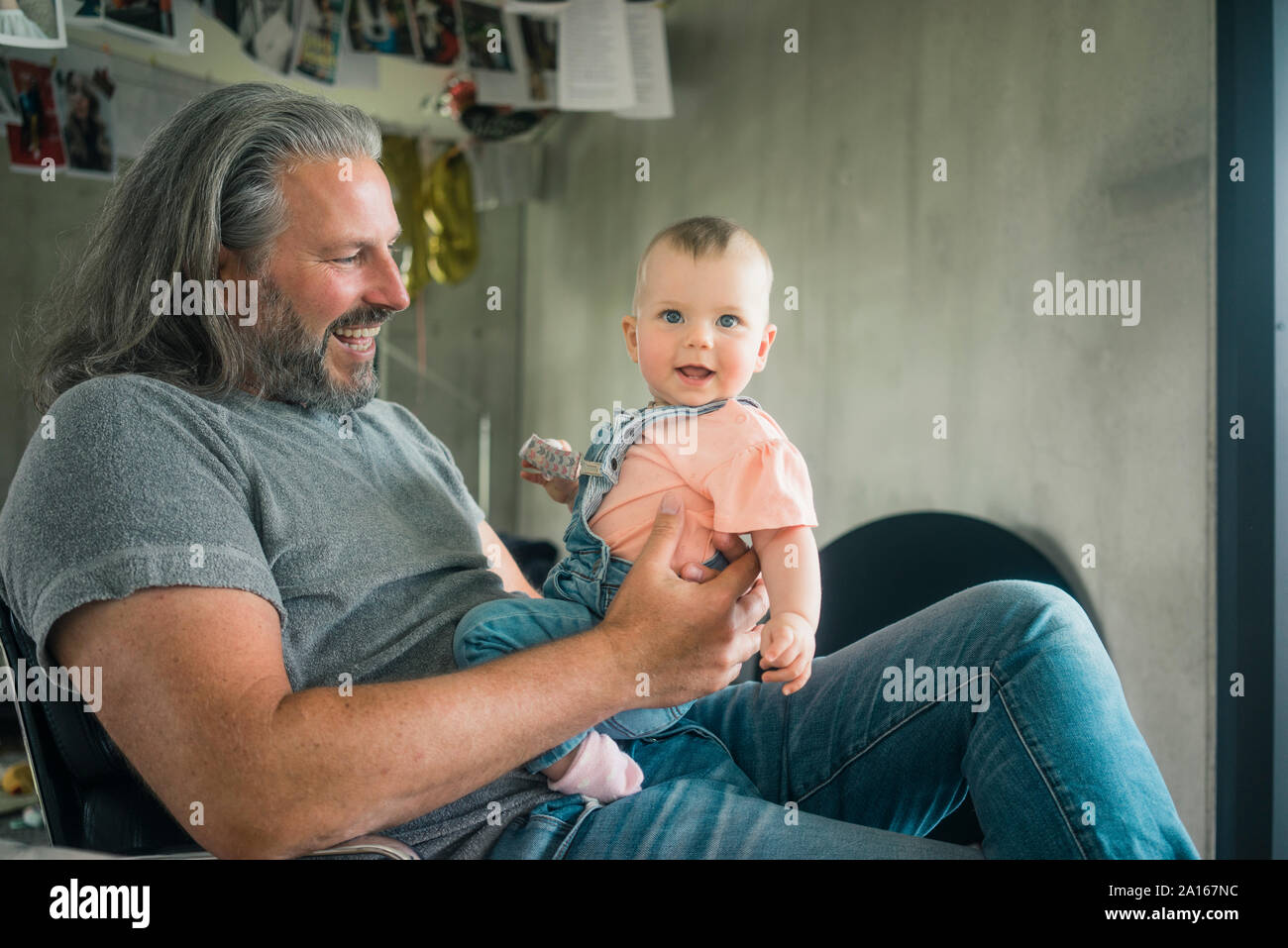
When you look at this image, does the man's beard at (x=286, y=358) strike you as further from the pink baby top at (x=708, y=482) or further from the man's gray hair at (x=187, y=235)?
the pink baby top at (x=708, y=482)

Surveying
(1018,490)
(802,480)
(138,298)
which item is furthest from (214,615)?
(1018,490)

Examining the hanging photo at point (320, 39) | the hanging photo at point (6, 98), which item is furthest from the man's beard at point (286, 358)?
the hanging photo at point (6, 98)

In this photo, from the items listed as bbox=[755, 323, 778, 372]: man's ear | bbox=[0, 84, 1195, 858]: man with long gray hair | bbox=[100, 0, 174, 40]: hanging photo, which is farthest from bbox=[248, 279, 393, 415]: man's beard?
bbox=[100, 0, 174, 40]: hanging photo

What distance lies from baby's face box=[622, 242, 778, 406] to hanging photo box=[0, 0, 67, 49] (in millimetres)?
1937

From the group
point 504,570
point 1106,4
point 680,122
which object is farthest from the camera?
point 680,122

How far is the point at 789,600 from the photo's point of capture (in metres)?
0.98

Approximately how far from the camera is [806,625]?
96 centimetres

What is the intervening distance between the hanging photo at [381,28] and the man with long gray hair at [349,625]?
2.27 m

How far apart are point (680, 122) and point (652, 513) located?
2732 millimetres

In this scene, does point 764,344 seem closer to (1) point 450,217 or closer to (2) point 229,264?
(2) point 229,264

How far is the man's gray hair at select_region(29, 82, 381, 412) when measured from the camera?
1086mm

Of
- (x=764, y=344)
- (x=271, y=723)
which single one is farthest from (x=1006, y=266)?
(x=271, y=723)

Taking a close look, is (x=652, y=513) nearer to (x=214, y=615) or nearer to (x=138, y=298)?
(x=214, y=615)
